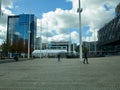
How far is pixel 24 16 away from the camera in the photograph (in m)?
121

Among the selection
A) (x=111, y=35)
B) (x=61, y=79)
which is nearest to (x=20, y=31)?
(x=111, y=35)

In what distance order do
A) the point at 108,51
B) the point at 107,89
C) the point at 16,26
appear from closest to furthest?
the point at 107,89
the point at 16,26
the point at 108,51

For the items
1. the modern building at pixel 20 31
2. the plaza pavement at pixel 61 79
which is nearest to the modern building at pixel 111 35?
the modern building at pixel 20 31

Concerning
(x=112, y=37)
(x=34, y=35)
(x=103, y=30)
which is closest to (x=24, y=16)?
(x=34, y=35)

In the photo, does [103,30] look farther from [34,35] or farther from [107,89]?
[107,89]

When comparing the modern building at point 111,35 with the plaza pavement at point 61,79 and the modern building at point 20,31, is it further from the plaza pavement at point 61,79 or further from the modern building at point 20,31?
the plaza pavement at point 61,79

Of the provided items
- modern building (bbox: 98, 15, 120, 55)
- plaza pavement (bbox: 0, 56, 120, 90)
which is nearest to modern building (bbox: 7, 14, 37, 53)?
modern building (bbox: 98, 15, 120, 55)

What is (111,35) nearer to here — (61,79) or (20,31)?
(20,31)

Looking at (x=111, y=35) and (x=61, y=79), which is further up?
(x=111, y=35)

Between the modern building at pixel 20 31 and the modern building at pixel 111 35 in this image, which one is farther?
the modern building at pixel 20 31

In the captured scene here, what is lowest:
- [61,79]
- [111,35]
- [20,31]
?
[61,79]

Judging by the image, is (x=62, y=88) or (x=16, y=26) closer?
(x=62, y=88)

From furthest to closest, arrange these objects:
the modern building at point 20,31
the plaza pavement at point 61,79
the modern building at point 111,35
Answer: the modern building at point 20,31, the modern building at point 111,35, the plaza pavement at point 61,79

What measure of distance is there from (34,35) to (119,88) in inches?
4829
